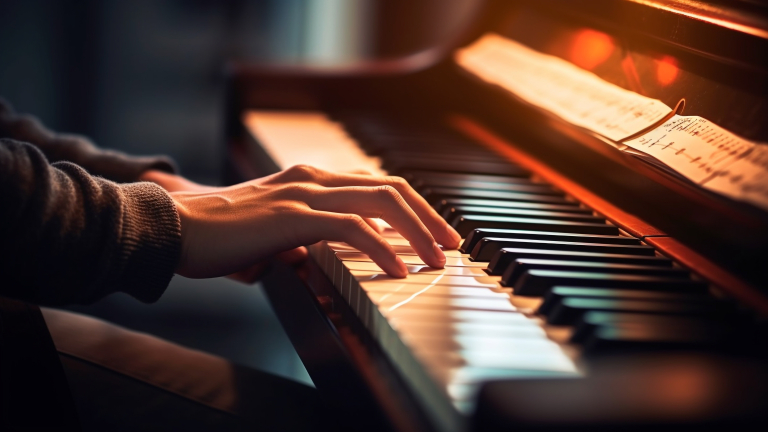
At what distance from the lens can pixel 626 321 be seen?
745 millimetres

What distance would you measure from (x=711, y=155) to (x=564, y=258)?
8.6 inches

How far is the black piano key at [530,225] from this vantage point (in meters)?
1.07

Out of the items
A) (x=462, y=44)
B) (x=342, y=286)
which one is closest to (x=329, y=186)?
(x=342, y=286)

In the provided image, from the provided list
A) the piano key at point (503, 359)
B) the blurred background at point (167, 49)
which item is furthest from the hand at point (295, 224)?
the blurred background at point (167, 49)

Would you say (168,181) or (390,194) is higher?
(390,194)

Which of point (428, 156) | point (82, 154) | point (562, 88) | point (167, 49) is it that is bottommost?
point (167, 49)

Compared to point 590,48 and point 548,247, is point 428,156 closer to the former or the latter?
point 590,48

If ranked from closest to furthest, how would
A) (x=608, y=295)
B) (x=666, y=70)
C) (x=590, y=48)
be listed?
(x=608, y=295) < (x=666, y=70) < (x=590, y=48)

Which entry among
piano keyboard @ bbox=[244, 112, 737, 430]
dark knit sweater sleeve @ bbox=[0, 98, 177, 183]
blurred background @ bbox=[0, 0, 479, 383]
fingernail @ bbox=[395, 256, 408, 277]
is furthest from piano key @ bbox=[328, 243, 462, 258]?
blurred background @ bbox=[0, 0, 479, 383]

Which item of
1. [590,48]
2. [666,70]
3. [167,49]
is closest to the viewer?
[666,70]

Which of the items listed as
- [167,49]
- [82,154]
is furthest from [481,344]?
[167,49]

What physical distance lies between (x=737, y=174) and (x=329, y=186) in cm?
53

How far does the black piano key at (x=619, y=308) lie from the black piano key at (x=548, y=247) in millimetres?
176

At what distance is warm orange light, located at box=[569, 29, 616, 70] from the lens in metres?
1.33
